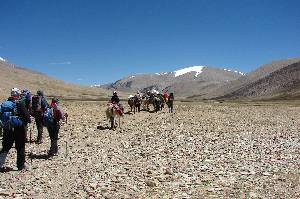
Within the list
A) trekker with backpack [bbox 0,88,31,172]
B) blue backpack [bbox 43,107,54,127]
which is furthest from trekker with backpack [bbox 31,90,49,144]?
trekker with backpack [bbox 0,88,31,172]

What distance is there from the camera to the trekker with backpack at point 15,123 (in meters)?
15.8

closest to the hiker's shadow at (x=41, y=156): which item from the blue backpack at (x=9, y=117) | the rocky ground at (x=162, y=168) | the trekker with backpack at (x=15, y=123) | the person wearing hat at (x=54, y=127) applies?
the rocky ground at (x=162, y=168)

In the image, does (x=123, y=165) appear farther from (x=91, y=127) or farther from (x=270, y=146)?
(x=91, y=127)

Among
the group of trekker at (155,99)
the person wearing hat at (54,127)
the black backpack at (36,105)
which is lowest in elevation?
the person wearing hat at (54,127)

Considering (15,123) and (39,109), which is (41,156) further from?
(39,109)

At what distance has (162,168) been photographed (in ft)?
54.1

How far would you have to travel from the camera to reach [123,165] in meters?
17.1

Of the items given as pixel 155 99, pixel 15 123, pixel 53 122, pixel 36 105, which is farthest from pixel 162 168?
pixel 155 99

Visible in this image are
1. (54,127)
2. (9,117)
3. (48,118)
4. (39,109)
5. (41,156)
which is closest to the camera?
(9,117)

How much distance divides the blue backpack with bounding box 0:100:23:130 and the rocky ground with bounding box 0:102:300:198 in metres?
1.55

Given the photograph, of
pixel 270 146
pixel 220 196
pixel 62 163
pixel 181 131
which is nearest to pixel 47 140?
pixel 62 163

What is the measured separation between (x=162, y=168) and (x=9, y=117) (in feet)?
17.7

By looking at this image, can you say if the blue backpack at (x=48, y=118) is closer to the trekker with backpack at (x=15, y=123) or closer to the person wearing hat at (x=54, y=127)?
the person wearing hat at (x=54, y=127)

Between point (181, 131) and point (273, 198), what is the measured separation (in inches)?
640
